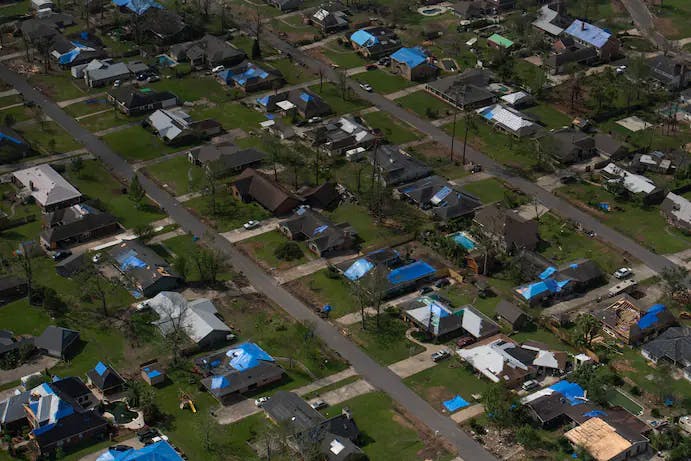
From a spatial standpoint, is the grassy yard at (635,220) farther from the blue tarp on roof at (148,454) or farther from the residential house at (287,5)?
the residential house at (287,5)

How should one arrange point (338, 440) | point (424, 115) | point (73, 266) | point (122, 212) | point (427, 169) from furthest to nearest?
1. point (424, 115)
2. point (427, 169)
3. point (122, 212)
4. point (73, 266)
5. point (338, 440)

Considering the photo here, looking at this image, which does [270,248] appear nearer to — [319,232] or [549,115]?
[319,232]

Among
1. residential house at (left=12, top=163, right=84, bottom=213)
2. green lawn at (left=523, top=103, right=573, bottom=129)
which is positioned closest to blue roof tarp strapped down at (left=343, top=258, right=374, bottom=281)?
residential house at (left=12, top=163, right=84, bottom=213)

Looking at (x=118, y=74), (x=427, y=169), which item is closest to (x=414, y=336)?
(x=427, y=169)

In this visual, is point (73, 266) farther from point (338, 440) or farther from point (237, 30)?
point (237, 30)

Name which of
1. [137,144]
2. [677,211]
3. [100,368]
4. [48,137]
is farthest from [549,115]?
[100,368]

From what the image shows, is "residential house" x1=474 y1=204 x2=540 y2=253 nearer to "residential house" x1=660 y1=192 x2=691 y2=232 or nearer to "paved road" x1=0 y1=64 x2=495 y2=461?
"residential house" x1=660 y1=192 x2=691 y2=232

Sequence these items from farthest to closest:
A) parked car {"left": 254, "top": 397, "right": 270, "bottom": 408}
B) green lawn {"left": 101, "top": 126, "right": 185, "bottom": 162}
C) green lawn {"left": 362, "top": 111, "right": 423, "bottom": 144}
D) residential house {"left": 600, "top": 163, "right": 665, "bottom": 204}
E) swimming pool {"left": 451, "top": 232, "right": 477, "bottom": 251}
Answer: green lawn {"left": 362, "top": 111, "right": 423, "bottom": 144}
green lawn {"left": 101, "top": 126, "right": 185, "bottom": 162}
residential house {"left": 600, "top": 163, "right": 665, "bottom": 204}
swimming pool {"left": 451, "top": 232, "right": 477, "bottom": 251}
parked car {"left": 254, "top": 397, "right": 270, "bottom": 408}
